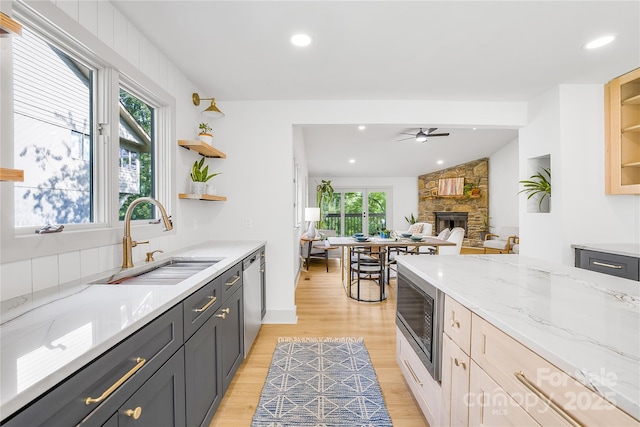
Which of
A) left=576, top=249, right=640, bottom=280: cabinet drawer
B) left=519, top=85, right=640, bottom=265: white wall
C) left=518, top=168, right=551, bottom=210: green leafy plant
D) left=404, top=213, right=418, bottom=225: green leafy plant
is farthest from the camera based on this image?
left=404, top=213, right=418, bottom=225: green leafy plant

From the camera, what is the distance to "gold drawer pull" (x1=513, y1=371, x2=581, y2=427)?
673 mm

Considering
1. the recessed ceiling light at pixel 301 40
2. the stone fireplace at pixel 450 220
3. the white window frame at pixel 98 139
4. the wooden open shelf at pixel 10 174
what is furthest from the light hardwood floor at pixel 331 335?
the stone fireplace at pixel 450 220

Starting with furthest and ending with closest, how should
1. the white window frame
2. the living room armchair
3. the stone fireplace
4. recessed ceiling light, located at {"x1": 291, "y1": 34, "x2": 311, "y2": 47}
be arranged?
the stone fireplace < the living room armchair < recessed ceiling light, located at {"x1": 291, "y1": 34, "x2": 311, "y2": 47} < the white window frame

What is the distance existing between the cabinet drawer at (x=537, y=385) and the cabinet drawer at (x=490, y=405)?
0.02m

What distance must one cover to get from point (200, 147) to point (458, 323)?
2.39 metres

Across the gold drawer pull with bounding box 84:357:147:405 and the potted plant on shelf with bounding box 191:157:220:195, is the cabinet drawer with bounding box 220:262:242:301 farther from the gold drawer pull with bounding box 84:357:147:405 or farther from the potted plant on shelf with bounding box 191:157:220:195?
the potted plant on shelf with bounding box 191:157:220:195

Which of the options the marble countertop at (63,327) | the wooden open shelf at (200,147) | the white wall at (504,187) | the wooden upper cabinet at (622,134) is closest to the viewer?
the marble countertop at (63,327)

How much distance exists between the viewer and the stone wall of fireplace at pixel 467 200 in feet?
23.4

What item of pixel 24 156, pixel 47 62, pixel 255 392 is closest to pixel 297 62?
pixel 47 62

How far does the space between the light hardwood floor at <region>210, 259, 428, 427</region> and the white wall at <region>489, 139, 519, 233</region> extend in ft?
12.7

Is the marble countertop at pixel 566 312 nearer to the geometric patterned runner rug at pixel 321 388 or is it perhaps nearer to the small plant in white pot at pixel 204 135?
the geometric patterned runner rug at pixel 321 388

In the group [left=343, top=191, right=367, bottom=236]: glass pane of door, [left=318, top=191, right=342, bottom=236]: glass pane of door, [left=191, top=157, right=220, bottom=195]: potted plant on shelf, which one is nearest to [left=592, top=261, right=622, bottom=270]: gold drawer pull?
[left=191, top=157, right=220, bottom=195]: potted plant on shelf

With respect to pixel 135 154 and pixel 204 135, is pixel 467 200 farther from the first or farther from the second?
pixel 135 154

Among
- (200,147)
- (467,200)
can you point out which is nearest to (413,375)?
(200,147)
